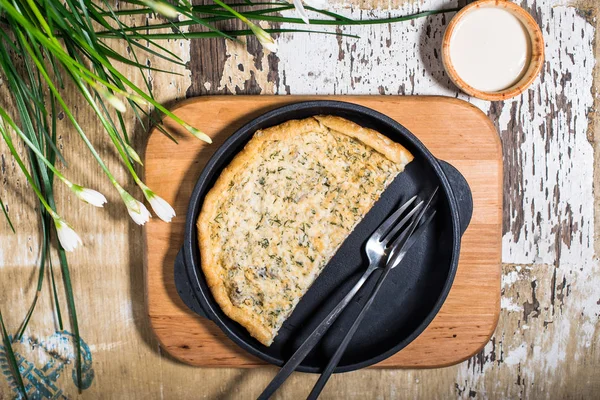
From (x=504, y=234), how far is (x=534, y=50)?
0.52 metres

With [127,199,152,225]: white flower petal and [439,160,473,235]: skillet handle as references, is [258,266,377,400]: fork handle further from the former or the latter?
[127,199,152,225]: white flower petal

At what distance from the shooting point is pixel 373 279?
1558 mm

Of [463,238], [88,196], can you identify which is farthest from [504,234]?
[88,196]

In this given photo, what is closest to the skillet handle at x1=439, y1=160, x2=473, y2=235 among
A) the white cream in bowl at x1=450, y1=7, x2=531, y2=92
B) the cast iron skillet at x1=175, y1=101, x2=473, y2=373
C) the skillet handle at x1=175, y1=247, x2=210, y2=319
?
the cast iron skillet at x1=175, y1=101, x2=473, y2=373

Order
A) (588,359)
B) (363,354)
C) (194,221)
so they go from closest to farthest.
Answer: (194,221)
(363,354)
(588,359)

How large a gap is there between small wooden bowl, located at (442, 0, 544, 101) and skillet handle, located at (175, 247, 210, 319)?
870 mm

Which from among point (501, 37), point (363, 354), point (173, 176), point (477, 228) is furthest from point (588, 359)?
point (173, 176)

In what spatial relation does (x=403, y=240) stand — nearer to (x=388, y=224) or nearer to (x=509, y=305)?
(x=388, y=224)

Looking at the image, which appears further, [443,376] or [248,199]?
[443,376]

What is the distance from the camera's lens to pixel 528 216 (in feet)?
5.42

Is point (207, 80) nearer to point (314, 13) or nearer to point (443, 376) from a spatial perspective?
point (314, 13)

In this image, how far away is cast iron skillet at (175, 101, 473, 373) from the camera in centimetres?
147

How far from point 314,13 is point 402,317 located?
892mm

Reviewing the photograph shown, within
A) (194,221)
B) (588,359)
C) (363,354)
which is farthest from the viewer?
(588,359)
